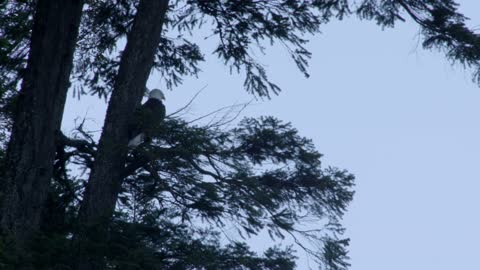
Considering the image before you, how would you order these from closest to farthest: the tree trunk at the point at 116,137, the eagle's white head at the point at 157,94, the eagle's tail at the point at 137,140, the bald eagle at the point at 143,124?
the tree trunk at the point at 116,137 → the bald eagle at the point at 143,124 → the eagle's tail at the point at 137,140 → the eagle's white head at the point at 157,94

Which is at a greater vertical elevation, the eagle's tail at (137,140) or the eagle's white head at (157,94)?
the eagle's white head at (157,94)

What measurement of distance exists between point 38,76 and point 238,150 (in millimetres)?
2646

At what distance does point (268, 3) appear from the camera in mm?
13281

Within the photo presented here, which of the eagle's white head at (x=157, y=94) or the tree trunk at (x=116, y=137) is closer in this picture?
the tree trunk at (x=116, y=137)

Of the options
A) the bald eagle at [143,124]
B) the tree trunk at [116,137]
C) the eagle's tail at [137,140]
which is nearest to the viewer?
the tree trunk at [116,137]

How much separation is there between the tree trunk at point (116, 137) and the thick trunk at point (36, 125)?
63 centimetres

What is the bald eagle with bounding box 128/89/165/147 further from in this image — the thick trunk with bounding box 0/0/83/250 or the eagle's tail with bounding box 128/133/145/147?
the thick trunk with bounding box 0/0/83/250

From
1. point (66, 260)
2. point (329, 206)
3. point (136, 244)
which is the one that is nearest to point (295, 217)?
point (329, 206)

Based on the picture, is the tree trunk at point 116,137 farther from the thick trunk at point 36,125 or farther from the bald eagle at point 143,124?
the thick trunk at point 36,125

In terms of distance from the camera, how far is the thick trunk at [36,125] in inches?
454

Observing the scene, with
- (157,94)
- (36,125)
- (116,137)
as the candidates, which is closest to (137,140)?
(116,137)

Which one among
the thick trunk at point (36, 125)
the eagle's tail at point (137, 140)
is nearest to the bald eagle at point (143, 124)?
the eagle's tail at point (137, 140)

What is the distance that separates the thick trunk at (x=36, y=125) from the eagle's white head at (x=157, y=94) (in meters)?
1.47

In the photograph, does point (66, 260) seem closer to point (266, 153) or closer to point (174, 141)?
point (174, 141)
